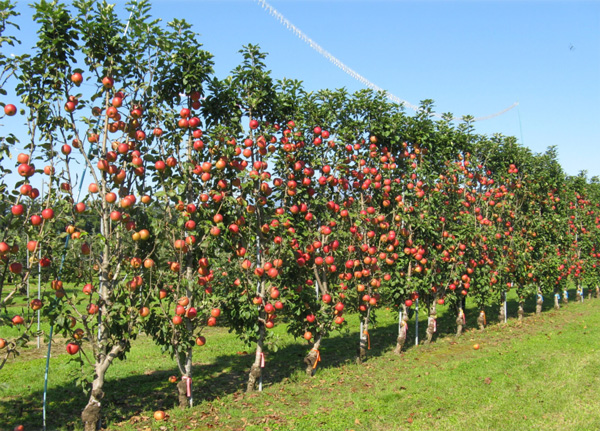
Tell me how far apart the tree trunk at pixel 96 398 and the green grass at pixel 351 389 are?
328 mm

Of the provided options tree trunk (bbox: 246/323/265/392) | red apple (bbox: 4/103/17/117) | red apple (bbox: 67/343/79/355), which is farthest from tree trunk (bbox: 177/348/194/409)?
red apple (bbox: 4/103/17/117)

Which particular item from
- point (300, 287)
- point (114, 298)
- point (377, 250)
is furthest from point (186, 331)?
point (377, 250)

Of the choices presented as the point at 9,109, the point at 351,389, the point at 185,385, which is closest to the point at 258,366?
the point at 185,385

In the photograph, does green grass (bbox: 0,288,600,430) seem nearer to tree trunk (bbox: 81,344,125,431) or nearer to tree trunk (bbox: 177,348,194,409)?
tree trunk (bbox: 177,348,194,409)

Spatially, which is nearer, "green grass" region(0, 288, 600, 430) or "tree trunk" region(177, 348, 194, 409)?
"green grass" region(0, 288, 600, 430)

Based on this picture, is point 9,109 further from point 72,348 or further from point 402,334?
point 402,334

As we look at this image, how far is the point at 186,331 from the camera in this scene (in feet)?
23.5

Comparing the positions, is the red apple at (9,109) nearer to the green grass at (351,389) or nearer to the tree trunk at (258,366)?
the green grass at (351,389)

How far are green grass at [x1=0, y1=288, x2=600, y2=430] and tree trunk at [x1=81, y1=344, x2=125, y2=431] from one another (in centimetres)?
33

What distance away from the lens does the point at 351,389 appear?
8430mm

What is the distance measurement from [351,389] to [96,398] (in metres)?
4.44

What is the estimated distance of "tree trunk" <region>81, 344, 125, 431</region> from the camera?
6.20m

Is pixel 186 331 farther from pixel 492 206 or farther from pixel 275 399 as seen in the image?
pixel 492 206

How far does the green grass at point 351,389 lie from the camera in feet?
22.3
